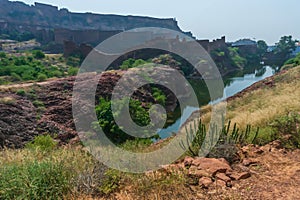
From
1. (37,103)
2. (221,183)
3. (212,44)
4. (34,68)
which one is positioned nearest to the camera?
(221,183)

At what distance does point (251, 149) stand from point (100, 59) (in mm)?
32947

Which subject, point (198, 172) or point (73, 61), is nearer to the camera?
point (198, 172)

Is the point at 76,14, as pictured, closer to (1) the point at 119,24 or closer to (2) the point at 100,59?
(1) the point at 119,24

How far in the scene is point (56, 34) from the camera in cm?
5909

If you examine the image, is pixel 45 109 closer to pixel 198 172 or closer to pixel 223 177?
pixel 198 172

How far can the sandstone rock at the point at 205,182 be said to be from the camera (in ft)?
10.4

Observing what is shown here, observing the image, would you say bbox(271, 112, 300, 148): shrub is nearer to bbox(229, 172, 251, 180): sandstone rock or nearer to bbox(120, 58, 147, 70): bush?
bbox(229, 172, 251, 180): sandstone rock

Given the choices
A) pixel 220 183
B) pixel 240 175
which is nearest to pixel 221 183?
pixel 220 183

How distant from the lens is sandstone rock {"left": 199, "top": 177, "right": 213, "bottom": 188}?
3184 millimetres

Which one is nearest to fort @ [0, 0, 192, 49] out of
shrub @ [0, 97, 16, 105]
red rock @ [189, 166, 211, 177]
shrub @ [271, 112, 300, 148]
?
shrub @ [0, 97, 16, 105]

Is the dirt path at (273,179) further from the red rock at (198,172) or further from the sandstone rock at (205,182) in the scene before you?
the red rock at (198,172)

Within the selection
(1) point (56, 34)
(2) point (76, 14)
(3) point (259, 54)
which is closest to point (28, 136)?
(1) point (56, 34)

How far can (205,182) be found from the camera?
10.5 ft

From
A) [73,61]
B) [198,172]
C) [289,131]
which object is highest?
[289,131]
